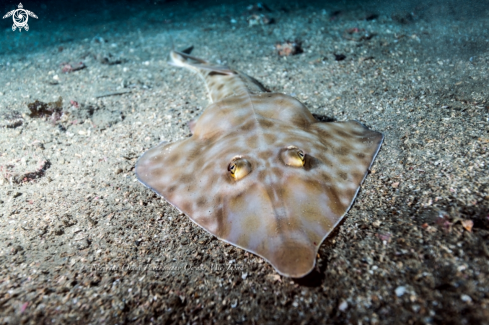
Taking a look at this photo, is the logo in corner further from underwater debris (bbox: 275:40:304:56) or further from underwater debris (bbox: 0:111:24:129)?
underwater debris (bbox: 275:40:304:56)

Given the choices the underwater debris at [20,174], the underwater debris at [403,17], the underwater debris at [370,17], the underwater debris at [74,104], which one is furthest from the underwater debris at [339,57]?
the underwater debris at [20,174]

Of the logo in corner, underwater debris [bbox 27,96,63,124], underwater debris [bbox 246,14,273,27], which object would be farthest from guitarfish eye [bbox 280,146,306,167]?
the logo in corner

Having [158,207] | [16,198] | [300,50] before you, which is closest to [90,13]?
[300,50]

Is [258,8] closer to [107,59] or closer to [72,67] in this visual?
[107,59]

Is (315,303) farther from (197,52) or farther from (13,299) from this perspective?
(197,52)

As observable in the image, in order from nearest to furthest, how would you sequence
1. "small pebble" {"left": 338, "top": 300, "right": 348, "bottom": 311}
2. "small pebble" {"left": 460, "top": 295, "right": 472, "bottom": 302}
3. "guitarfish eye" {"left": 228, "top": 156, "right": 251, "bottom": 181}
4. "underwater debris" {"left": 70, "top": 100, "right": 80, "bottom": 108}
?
"small pebble" {"left": 460, "top": 295, "right": 472, "bottom": 302} < "small pebble" {"left": 338, "top": 300, "right": 348, "bottom": 311} < "guitarfish eye" {"left": 228, "top": 156, "right": 251, "bottom": 181} < "underwater debris" {"left": 70, "top": 100, "right": 80, "bottom": 108}

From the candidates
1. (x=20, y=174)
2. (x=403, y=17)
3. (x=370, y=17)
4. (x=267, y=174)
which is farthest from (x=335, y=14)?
(x=20, y=174)
